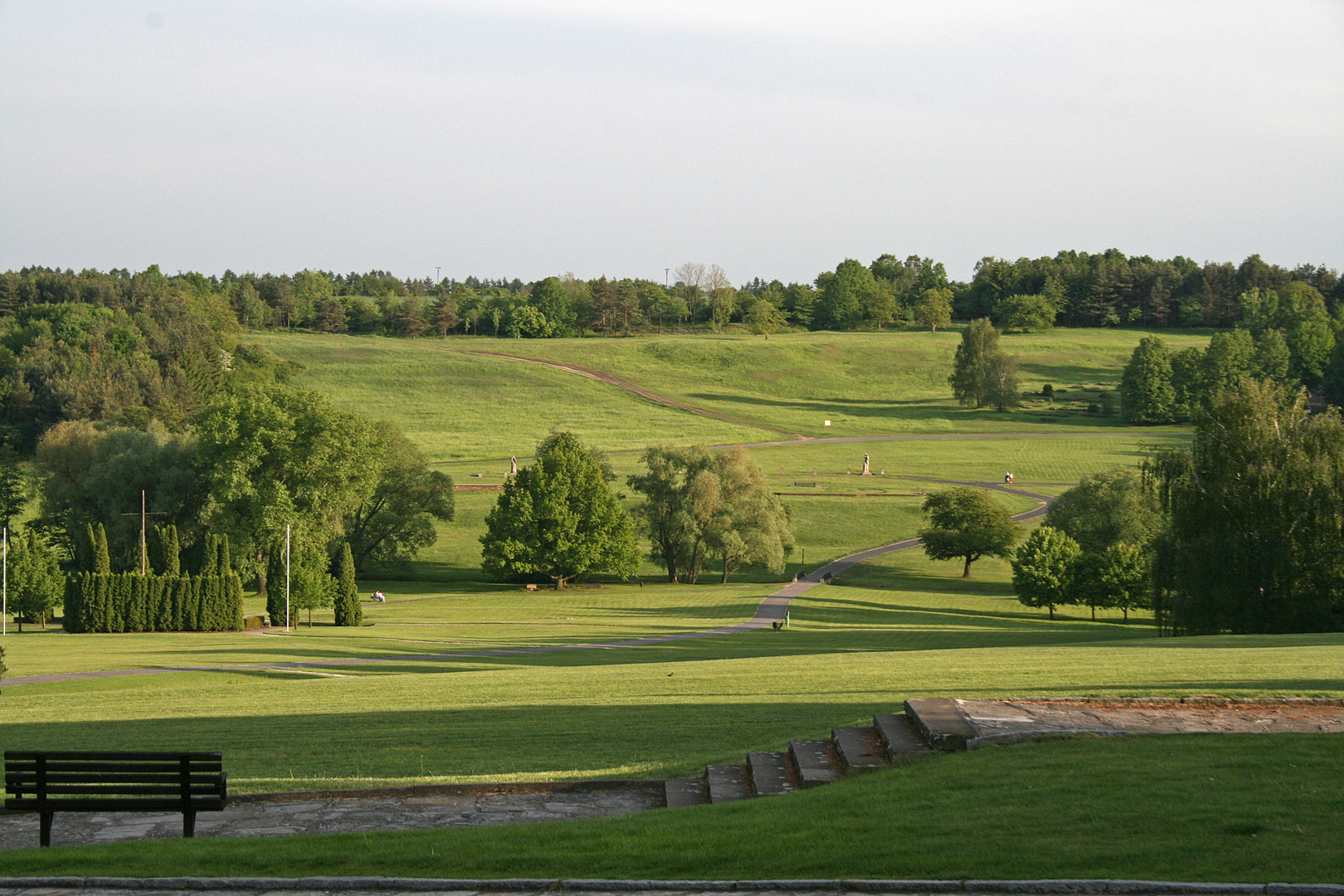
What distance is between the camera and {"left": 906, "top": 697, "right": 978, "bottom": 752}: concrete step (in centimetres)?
1045

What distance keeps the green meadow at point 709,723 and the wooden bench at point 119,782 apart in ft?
2.80

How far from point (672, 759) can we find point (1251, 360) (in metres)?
122

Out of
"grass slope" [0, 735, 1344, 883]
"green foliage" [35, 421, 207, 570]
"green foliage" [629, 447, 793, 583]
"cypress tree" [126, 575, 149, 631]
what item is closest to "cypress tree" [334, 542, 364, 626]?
"cypress tree" [126, 575, 149, 631]

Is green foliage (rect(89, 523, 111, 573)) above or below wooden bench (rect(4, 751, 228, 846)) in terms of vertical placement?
below

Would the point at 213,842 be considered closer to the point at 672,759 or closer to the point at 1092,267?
the point at 672,759

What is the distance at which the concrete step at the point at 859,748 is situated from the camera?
416 inches

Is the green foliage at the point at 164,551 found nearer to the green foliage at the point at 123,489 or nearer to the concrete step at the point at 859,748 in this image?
the green foliage at the point at 123,489

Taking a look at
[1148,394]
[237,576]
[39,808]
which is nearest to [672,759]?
[39,808]

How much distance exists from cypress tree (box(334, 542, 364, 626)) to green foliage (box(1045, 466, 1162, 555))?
120ft

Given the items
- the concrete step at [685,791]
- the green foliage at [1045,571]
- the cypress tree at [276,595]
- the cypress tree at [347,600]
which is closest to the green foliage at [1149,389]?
the green foliage at [1045,571]

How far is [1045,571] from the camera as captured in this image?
1976 inches

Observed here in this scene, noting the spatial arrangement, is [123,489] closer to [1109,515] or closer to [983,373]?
[1109,515]

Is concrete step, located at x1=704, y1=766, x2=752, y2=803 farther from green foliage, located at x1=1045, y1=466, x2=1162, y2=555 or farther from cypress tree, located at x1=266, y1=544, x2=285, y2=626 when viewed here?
green foliage, located at x1=1045, y1=466, x2=1162, y2=555

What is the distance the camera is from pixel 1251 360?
4589 inches
